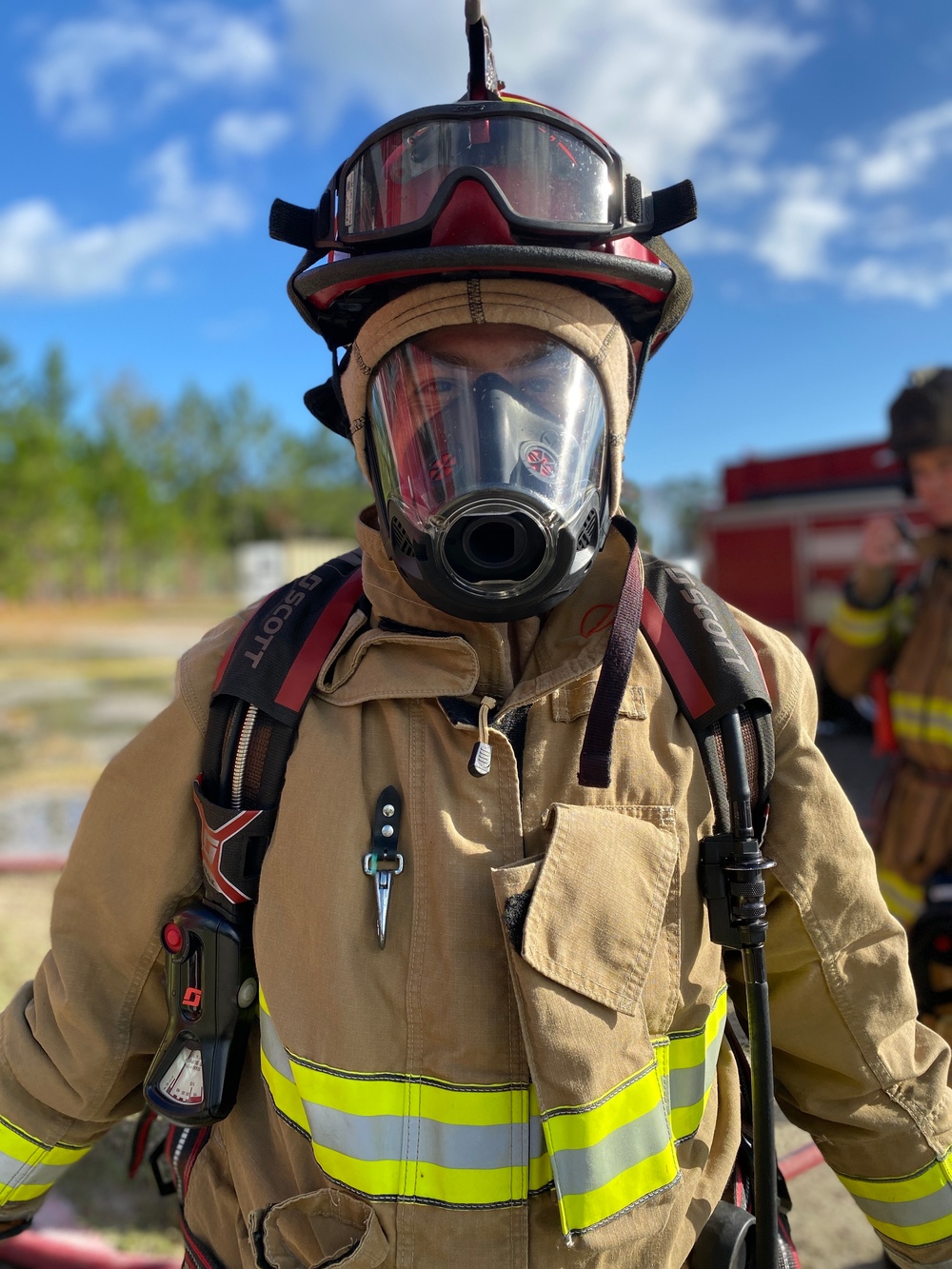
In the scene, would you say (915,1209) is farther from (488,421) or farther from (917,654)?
(917,654)

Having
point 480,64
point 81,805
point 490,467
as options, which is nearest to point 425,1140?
point 490,467

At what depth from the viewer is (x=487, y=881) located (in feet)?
4.10

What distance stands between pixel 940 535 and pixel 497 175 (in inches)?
103

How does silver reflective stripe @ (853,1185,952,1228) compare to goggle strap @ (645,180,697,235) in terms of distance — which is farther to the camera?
goggle strap @ (645,180,697,235)

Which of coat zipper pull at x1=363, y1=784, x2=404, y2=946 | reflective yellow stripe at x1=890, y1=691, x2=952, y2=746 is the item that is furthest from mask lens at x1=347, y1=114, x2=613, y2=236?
reflective yellow stripe at x1=890, y1=691, x2=952, y2=746

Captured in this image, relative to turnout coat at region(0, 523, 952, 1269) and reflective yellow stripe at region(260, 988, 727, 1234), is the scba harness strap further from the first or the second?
reflective yellow stripe at region(260, 988, 727, 1234)

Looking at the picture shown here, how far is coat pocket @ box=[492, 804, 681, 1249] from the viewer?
116cm

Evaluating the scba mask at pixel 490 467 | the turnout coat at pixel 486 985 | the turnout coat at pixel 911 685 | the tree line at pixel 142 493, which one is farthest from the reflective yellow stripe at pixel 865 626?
the tree line at pixel 142 493

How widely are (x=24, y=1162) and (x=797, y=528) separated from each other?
8791mm

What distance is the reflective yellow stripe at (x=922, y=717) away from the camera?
318 centimetres

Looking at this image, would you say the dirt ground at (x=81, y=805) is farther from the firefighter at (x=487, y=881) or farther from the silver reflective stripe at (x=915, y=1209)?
the firefighter at (x=487, y=881)

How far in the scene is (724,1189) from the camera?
146cm

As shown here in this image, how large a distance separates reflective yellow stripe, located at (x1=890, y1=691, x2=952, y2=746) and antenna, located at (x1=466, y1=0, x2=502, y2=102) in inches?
102

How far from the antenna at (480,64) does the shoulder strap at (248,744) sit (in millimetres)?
944
